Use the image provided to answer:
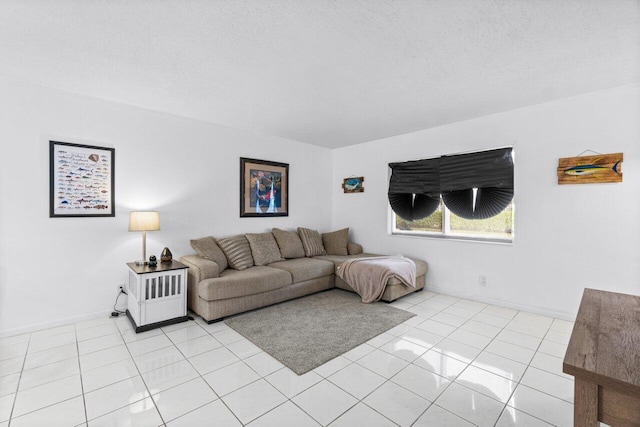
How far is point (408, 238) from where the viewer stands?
4676mm

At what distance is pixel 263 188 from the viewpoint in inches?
188

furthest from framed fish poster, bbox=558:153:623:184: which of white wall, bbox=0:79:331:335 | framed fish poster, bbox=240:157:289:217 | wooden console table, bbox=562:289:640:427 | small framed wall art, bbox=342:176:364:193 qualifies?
white wall, bbox=0:79:331:335

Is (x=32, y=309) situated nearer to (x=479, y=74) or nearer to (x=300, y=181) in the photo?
(x=300, y=181)

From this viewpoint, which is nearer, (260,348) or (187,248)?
(260,348)

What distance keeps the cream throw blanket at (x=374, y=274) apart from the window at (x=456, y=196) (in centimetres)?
84

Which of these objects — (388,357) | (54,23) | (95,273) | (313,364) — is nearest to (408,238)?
(388,357)

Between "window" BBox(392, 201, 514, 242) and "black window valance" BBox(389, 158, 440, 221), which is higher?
"black window valance" BBox(389, 158, 440, 221)

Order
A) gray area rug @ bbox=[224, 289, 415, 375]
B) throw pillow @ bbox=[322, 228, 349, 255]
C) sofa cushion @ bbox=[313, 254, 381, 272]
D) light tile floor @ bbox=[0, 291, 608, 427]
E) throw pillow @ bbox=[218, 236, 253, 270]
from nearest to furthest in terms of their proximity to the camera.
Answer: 1. light tile floor @ bbox=[0, 291, 608, 427]
2. gray area rug @ bbox=[224, 289, 415, 375]
3. throw pillow @ bbox=[218, 236, 253, 270]
4. sofa cushion @ bbox=[313, 254, 381, 272]
5. throw pillow @ bbox=[322, 228, 349, 255]

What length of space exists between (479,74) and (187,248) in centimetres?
386

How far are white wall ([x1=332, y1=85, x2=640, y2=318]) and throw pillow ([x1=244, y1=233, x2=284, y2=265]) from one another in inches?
87.8

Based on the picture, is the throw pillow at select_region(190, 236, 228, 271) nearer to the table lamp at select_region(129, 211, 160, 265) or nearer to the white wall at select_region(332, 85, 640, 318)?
the table lamp at select_region(129, 211, 160, 265)

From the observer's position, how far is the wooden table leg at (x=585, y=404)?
2.98ft

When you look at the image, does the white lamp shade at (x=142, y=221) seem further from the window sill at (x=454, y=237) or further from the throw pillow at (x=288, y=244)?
the window sill at (x=454, y=237)

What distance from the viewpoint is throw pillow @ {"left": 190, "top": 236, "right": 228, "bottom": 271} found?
3.61 m
